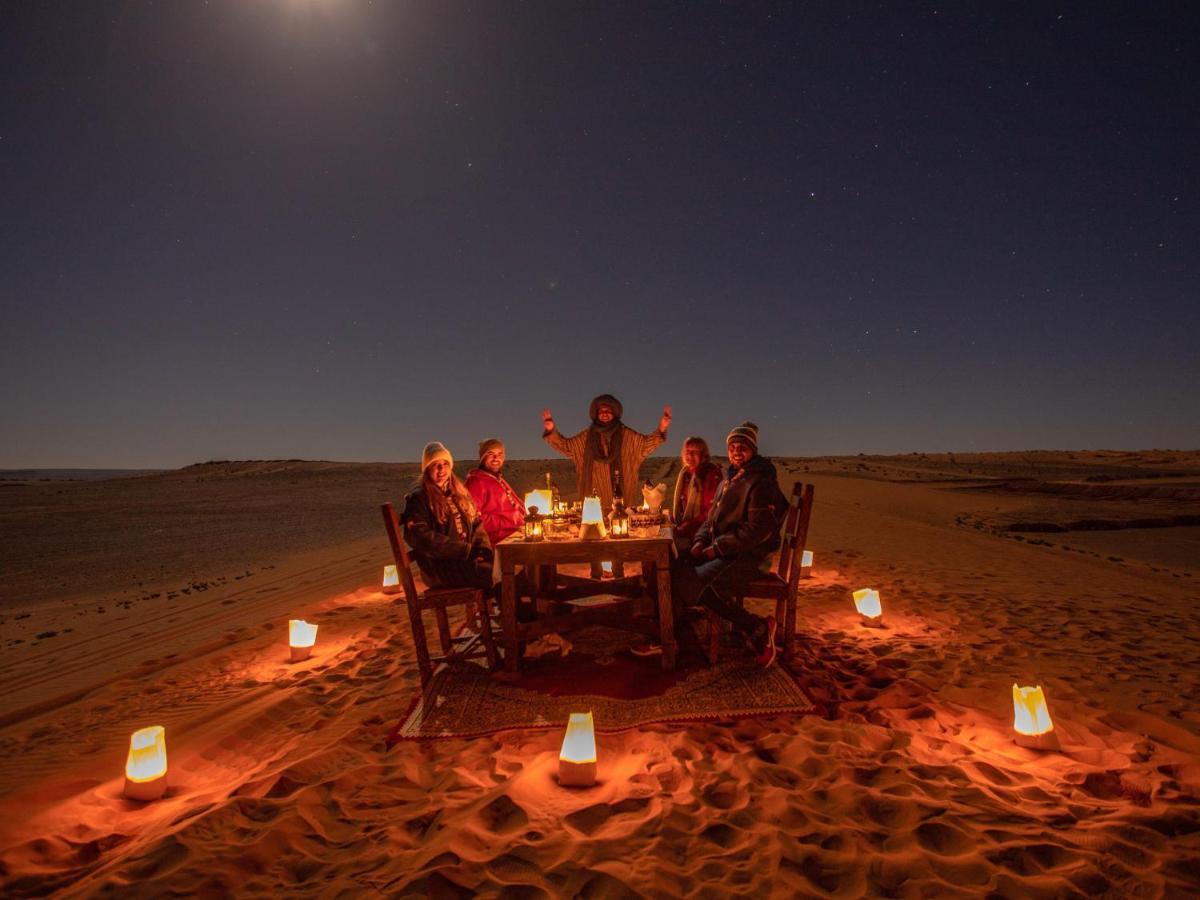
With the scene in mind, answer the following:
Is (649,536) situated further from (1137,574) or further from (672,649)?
(1137,574)

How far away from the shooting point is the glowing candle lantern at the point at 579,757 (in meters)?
3.07

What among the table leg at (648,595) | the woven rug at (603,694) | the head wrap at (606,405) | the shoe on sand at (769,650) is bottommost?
the woven rug at (603,694)

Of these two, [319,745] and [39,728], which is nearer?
[319,745]

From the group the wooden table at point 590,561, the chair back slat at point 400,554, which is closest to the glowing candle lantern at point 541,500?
the wooden table at point 590,561

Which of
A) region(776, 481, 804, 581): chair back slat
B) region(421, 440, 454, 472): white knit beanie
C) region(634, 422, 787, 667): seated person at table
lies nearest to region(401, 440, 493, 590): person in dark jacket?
region(421, 440, 454, 472): white knit beanie

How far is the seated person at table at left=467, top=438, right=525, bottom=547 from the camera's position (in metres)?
6.00

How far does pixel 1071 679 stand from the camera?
4.34m

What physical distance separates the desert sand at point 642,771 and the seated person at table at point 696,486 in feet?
5.04

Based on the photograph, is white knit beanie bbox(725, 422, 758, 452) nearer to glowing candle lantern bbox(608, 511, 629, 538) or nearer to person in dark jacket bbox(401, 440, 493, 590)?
glowing candle lantern bbox(608, 511, 629, 538)

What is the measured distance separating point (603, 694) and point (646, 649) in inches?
35.2

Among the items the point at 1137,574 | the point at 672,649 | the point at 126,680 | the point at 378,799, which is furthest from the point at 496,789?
the point at 1137,574

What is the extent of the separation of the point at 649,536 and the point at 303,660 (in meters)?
3.53

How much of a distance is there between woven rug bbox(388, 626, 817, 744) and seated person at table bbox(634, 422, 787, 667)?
0.95 feet

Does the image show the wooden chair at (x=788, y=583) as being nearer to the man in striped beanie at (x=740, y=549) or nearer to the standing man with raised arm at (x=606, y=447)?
the man in striped beanie at (x=740, y=549)
